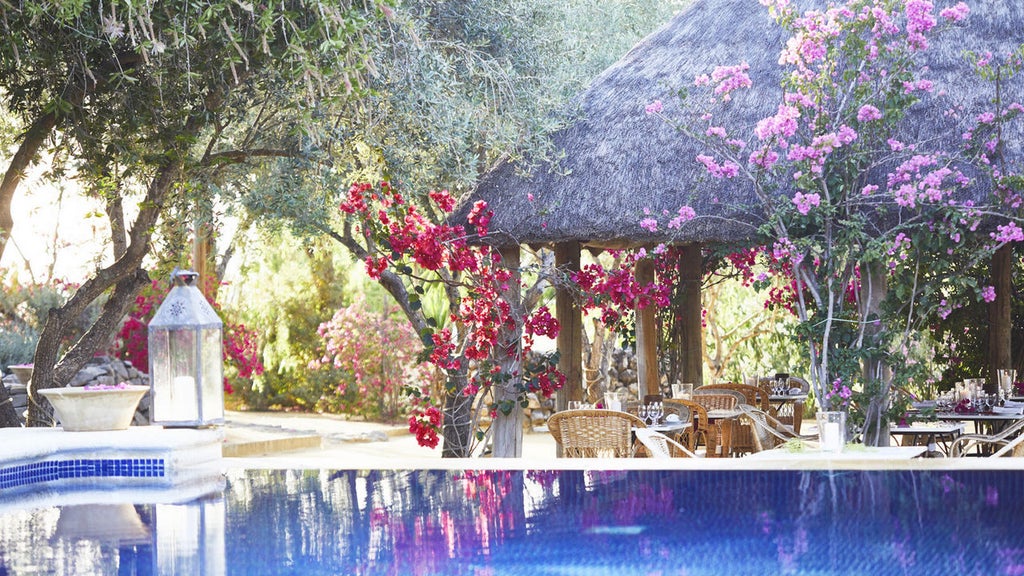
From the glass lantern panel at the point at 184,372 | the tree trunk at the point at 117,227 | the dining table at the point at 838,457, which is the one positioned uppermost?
the tree trunk at the point at 117,227

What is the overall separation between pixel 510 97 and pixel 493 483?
149 inches

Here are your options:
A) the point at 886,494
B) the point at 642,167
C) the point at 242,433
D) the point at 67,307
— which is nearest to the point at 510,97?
the point at 642,167

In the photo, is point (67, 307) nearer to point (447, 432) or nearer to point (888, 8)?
point (447, 432)

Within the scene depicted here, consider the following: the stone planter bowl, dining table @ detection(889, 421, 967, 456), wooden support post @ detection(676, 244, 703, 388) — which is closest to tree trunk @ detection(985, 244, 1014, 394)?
wooden support post @ detection(676, 244, 703, 388)

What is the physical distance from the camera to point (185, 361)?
21.6ft

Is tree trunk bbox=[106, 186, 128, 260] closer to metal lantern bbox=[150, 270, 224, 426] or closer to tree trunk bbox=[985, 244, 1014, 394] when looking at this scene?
metal lantern bbox=[150, 270, 224, 426]

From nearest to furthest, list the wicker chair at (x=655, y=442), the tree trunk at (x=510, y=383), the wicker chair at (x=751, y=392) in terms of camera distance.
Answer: the wicker chair at (x=655, y=442)
the tree trunk at (x=510, y=383)
the wicker chair at (x=751, y=392)

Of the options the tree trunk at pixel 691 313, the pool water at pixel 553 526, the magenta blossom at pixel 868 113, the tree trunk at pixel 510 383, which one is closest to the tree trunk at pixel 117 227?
the tree trunk at pixel 510 383

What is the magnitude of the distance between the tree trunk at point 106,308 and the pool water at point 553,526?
8.90 ft

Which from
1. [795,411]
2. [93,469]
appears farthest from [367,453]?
[93,469]

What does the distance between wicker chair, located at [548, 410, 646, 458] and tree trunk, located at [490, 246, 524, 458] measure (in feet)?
4.97

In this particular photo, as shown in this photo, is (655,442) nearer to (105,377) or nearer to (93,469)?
(93,469)

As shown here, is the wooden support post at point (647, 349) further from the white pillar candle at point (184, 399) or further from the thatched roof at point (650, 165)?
the white pillar candle at point (184, 399)

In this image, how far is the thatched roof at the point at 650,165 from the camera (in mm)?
9039
